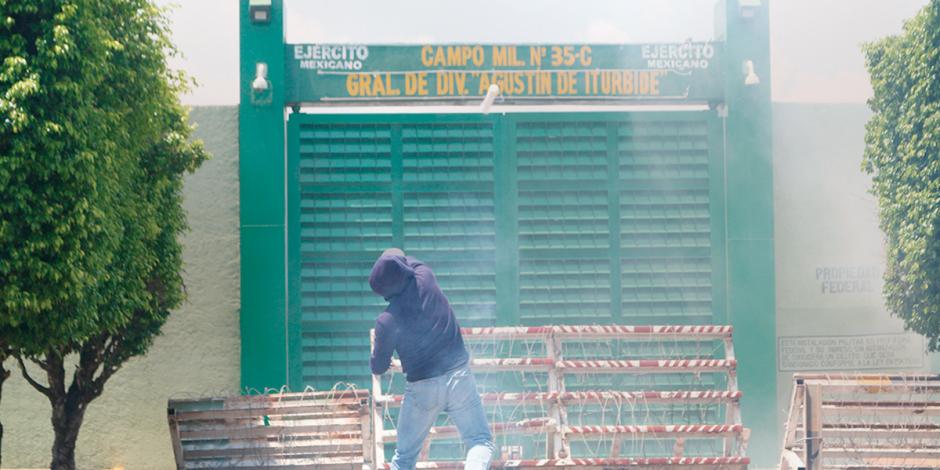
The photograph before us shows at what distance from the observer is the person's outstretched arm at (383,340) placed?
23.9ft

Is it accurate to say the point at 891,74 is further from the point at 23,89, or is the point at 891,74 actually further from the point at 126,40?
the point at 23,89

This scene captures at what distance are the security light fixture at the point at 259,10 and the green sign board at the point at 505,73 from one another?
41cm

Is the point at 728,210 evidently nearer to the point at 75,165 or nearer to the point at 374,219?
the point at 374,219

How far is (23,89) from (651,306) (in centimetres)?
670

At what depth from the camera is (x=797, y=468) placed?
839cm

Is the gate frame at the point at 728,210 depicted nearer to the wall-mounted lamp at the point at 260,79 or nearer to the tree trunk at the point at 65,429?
the wall-mounted lamp at the point at 260,79

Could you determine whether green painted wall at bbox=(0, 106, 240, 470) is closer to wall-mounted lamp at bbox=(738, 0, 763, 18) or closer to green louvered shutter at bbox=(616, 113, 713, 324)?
green louvered shutter at bbox=(616, 113, 713, 324)

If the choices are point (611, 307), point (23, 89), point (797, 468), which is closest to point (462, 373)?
point (797, 468)

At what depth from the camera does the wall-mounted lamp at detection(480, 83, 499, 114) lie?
10.9 meters

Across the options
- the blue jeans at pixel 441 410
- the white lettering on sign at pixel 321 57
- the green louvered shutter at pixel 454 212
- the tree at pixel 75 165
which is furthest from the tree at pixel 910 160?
the tree at pixel 75 165

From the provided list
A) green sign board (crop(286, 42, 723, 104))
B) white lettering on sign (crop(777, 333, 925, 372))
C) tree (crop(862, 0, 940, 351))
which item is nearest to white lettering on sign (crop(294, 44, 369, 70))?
green sign board (crop(286, 42, 723, 104))

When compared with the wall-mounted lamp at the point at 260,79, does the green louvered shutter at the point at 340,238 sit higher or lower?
lower

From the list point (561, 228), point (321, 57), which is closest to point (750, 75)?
point (561, 228)

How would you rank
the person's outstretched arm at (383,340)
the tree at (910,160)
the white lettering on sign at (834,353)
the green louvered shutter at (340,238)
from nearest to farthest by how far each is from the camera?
the person's outstretched arm at (383,340) → the tree at (910,160) → the green louvered shutter at (340,238) → the white lettering on sign at (834,353)
